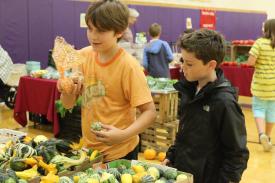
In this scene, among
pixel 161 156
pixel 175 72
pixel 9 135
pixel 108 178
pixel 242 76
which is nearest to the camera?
pixel 108 178

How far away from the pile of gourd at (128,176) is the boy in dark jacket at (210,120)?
24 centimetres

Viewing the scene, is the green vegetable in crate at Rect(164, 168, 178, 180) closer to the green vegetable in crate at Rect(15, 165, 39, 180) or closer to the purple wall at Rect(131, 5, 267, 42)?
the green vegetable in crate at Rect(15, 165, 39, 180)

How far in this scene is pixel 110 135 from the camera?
5.78ft

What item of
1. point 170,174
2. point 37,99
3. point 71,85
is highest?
point 71,85

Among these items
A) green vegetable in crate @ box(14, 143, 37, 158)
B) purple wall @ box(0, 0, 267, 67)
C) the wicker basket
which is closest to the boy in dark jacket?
green vegetable in crate @ box(14, 143, 37, 158)

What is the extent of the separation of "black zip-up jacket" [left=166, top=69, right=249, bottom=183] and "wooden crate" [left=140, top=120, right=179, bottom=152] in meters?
2.85

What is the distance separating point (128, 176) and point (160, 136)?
3394 mm

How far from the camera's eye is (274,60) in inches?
197

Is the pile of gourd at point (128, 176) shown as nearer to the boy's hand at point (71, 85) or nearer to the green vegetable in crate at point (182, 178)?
the green vegetable in crate at point (182, 178)

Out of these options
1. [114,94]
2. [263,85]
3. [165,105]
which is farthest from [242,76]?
[114,94]

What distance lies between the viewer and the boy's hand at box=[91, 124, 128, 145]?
1.76 metres

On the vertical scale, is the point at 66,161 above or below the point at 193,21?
below

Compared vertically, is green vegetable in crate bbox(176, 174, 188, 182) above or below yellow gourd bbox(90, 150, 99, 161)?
below

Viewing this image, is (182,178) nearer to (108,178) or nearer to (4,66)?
(108,178)
